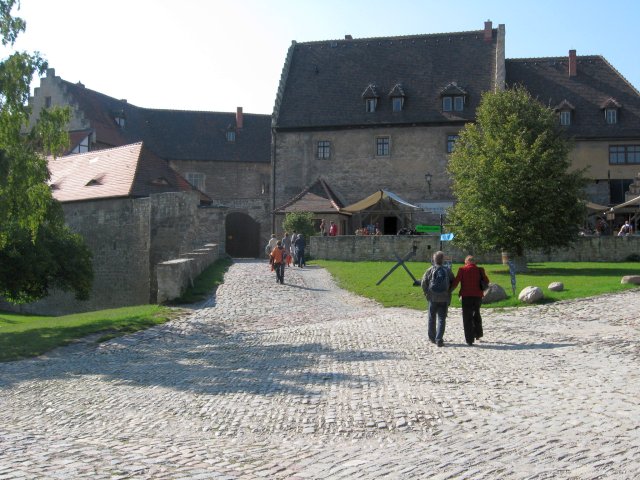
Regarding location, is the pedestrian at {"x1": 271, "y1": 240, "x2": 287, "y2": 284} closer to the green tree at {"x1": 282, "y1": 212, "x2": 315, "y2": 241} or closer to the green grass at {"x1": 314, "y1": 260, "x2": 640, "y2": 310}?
the green grass at {"x1": 314, "y1": 260, "x2": 640, "y2": 310}

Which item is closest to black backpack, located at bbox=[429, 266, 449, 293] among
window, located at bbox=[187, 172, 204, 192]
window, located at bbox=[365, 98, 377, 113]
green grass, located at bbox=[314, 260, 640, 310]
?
green grass, located at bbox=[314, 260, 640, 310]

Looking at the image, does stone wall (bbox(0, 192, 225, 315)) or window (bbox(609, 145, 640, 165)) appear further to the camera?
window (bbox(609, 145, 640, 165))

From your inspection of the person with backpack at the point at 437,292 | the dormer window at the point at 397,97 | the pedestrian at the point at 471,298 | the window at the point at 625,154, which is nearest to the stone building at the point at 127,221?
the dormer window at the point at 397,97

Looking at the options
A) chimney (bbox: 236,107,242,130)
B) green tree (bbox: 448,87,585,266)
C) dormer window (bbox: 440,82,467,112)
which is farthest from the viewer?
chimney (bbox: 236,107,242,130)

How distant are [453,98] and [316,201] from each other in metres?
10.1

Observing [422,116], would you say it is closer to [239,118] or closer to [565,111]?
[565,111]

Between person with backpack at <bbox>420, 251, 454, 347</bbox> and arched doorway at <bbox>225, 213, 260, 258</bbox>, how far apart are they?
113ft

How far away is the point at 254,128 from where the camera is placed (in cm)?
6131

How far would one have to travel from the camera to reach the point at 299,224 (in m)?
36.0

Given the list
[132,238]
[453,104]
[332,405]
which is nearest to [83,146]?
[132,238]

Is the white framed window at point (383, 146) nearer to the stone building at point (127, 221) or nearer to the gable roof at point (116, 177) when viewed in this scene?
the stone building at point (127, 221)

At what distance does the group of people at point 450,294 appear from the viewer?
1281 cm

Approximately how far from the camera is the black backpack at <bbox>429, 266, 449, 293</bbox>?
43.3 feet

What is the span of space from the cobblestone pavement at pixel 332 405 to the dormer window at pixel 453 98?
29.3 metres
